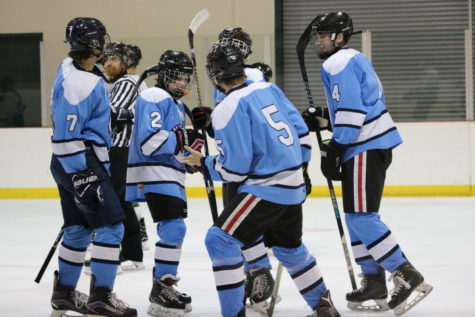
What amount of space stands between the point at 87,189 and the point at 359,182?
3.70 ft

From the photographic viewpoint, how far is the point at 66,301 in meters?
3.68

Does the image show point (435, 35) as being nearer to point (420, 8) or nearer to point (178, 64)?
point (420, 8)

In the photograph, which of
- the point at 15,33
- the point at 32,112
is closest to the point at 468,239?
the point at 32,112

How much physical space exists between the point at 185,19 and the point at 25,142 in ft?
9.23

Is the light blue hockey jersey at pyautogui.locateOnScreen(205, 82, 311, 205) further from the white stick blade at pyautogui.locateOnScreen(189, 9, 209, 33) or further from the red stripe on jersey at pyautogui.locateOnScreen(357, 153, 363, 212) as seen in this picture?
the white stick blade at pyautogui.locateOnScreen(189, 9, 209, 33)

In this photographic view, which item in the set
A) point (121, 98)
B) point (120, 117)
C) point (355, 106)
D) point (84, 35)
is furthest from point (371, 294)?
point (121, 98)

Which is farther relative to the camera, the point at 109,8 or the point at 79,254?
the point at 109,8

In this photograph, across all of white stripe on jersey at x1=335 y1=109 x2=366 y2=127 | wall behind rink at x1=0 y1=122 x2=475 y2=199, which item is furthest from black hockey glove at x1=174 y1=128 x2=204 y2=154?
wall behind rink at x1=0 y1=122 x2=475 y2=199

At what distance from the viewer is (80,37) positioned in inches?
142

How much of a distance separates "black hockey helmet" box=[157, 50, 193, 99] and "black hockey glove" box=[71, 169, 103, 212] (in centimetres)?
70

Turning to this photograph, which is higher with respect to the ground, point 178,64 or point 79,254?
point 178,64

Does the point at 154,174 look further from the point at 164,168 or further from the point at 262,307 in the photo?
the point at 262,307

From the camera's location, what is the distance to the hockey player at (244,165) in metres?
3.17

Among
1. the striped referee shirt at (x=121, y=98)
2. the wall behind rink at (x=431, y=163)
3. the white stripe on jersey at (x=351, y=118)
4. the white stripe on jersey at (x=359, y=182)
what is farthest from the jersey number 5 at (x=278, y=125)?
the wall behind rink at (x=431, y=163)
